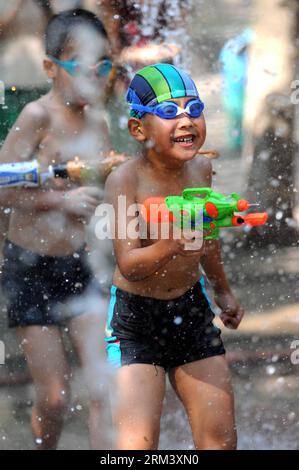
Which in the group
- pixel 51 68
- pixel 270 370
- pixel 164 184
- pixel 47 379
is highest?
pixel 51 68

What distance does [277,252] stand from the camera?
6035mm

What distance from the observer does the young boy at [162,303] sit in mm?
3049

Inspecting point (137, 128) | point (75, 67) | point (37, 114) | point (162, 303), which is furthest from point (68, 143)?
point (162, 303)

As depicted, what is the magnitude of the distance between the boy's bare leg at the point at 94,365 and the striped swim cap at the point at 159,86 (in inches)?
33.3

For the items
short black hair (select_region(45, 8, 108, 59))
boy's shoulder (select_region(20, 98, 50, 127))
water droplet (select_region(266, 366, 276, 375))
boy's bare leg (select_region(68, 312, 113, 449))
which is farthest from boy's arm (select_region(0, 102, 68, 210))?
water droplet (select_region(266, 366, 276, 375))

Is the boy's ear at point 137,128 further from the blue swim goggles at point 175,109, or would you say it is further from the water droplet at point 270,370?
the water droplet at point 270,370

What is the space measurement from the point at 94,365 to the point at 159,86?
1.07 meters

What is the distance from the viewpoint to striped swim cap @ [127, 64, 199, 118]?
10.2 ft

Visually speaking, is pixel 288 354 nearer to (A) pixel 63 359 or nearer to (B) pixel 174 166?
(A) pixel 63 359

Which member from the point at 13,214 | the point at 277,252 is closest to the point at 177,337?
the point at 13,214

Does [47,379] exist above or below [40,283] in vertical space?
below

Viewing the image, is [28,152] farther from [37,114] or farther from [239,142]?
[239,142]

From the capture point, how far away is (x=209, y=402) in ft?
10.1

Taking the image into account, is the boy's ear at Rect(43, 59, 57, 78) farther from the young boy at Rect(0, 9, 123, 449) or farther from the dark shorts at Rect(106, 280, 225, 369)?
the dark shorts at Rect(106, 280, 225, 369)
